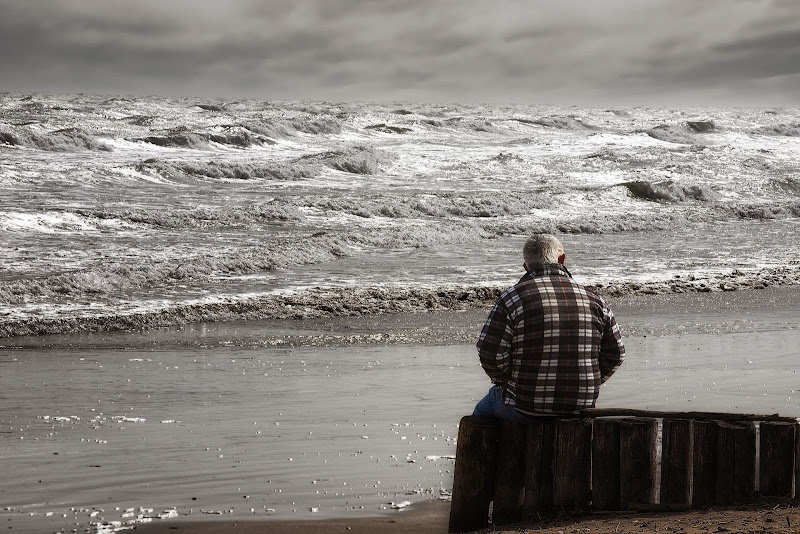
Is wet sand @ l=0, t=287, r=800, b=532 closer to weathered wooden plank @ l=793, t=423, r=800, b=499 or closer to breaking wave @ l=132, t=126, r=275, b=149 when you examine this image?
weathered wooden plank @ l=793, t=423, r=800, b=499

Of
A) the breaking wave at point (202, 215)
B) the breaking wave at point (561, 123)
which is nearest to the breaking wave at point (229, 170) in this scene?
the breaking wave at point (202, 215)

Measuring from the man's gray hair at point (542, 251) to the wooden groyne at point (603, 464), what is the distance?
692mm

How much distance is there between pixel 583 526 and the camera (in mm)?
3842

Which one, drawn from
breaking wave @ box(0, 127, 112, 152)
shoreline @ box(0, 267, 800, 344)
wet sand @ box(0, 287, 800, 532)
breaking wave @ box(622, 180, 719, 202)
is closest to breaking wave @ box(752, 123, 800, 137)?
breaking wave @ box(622, 180, 719, 202)

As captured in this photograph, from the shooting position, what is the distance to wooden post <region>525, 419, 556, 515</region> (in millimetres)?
4055

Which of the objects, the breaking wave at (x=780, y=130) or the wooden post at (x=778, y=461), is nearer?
the wooden post at (x=778, y=461)

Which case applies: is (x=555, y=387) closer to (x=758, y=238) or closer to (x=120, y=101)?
(x=758, y=238)

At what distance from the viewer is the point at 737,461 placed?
3967mm

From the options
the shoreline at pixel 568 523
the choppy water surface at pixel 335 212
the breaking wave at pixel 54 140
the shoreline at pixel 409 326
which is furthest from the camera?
the breaking wave at pixel 54 140

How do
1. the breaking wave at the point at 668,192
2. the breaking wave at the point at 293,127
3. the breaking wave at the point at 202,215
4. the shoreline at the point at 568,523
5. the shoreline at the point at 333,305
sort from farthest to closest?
the breaking wave at the point at 293,127
the breaking wave at the point at 668,192
the breaking wave at the point at 202,215
the shoreline at the point at 333,305
the shoreline at the point at 568,523

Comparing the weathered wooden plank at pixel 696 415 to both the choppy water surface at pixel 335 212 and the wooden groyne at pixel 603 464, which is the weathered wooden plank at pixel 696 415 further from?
the choppy water surface at pixel 335 212

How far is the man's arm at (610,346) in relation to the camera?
159 inches

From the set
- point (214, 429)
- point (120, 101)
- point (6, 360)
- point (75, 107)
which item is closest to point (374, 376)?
point (214, 429)

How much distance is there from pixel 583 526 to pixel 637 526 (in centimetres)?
22
